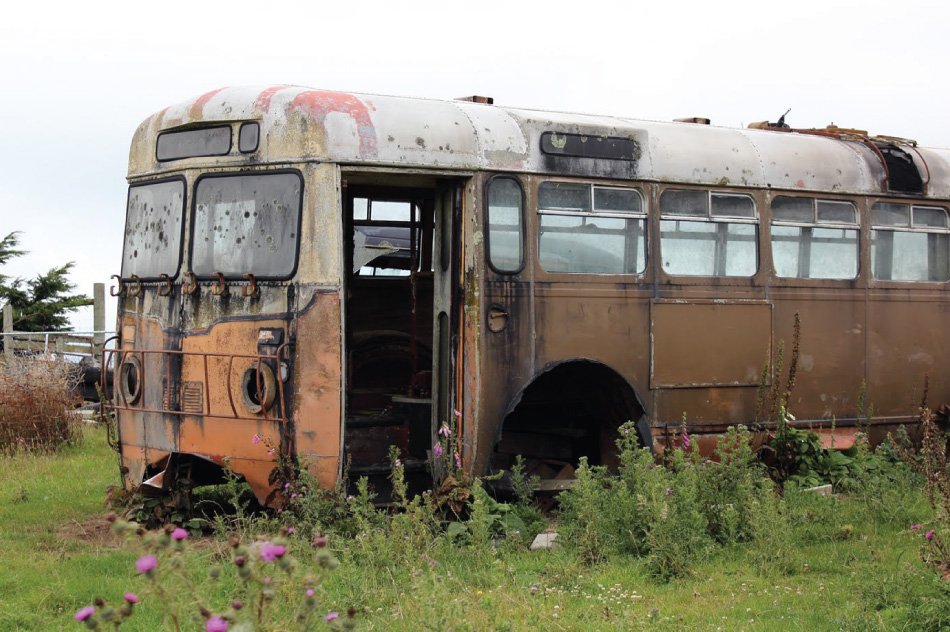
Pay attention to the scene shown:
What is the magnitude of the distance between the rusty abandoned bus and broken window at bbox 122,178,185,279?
3 cm

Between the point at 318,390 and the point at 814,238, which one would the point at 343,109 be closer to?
the point at 318,390

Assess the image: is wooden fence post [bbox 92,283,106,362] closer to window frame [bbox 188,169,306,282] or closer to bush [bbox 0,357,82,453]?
bush [bbox 0,357,82,453]

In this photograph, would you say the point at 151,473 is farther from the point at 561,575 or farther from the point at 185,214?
the point at 561,575

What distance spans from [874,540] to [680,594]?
179 cm

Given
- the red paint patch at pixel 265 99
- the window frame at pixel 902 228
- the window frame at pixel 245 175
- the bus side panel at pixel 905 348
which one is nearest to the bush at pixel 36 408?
the window frame at pixel 245 175

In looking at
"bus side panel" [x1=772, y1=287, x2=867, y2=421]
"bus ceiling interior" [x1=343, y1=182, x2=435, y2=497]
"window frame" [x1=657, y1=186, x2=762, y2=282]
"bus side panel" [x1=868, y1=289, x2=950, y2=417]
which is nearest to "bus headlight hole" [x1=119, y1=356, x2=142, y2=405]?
"bus ceiling interior" [x1=343, y1=182, x2=435, y2=497]

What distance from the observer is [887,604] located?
5539mm

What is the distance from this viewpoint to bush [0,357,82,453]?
41.9ft

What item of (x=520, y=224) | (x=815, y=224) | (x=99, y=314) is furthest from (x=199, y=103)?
(x=99, y=314)

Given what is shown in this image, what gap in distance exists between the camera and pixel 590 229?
28.6 feet

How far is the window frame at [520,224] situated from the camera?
822 centimetres

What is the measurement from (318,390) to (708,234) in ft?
11.8

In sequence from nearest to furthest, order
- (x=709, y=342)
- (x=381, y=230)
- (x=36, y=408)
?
(x=709, y=342)
(x=381, y=230)
(x=36, y=408)

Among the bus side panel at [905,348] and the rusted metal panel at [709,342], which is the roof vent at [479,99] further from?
the bus side panel at [905,348]
